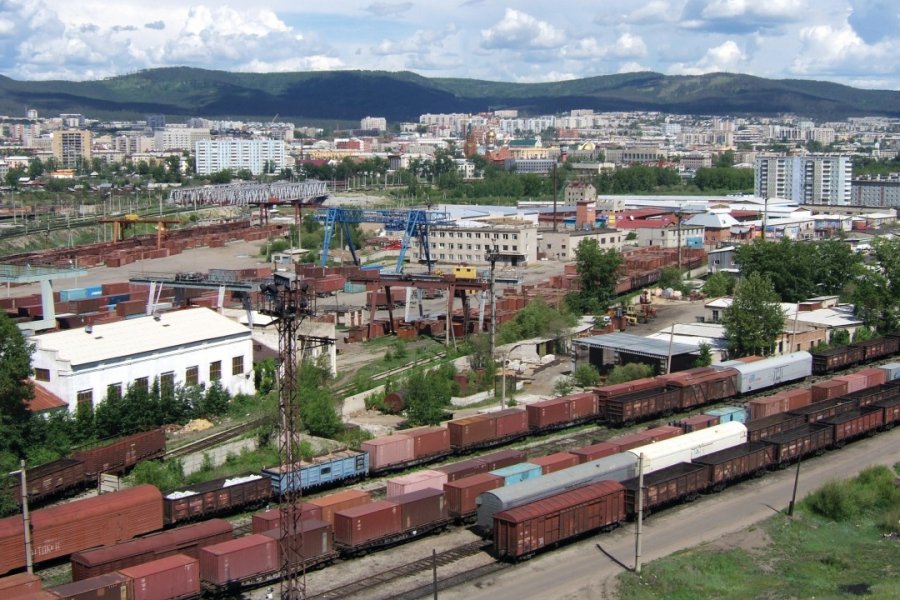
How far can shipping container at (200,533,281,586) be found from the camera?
2084cm

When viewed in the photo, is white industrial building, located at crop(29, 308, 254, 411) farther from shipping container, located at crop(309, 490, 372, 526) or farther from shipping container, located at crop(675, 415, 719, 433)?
shipping container, located at crop(675, 415, 719, 433)

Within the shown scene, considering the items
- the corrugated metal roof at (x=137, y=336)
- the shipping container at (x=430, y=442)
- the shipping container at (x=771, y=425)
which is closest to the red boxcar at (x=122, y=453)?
the corrugated metal roof at (x=137, y=336)

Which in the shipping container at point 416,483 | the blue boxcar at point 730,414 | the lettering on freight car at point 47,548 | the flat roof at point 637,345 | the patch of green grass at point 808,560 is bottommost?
the patch of green grass at point 808,560

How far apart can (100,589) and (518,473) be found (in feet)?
33.5

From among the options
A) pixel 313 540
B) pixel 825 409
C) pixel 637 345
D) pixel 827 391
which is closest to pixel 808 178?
pixel 637 345

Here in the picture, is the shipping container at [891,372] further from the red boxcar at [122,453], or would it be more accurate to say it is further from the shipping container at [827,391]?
the red boxcar at [122,453]

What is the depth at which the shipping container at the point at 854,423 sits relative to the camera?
3184 centimetres

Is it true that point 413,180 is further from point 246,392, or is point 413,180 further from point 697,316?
point 246,392

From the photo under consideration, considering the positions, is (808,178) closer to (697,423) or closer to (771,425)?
(771,425)

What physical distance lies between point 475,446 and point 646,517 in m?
6.41

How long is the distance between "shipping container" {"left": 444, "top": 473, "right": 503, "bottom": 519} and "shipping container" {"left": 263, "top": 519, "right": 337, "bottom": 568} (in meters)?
3.17

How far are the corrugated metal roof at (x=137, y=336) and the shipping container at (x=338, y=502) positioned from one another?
11949 millimetres

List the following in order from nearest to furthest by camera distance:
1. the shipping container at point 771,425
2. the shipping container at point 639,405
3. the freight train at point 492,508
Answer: the freight train at point 492,508
the shipping container at point 771,425
the shipping container at point 639,405

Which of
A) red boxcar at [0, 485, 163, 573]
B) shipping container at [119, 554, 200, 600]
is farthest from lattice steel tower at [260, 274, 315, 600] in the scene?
red boxcar at [0, 485, 163, 573]
